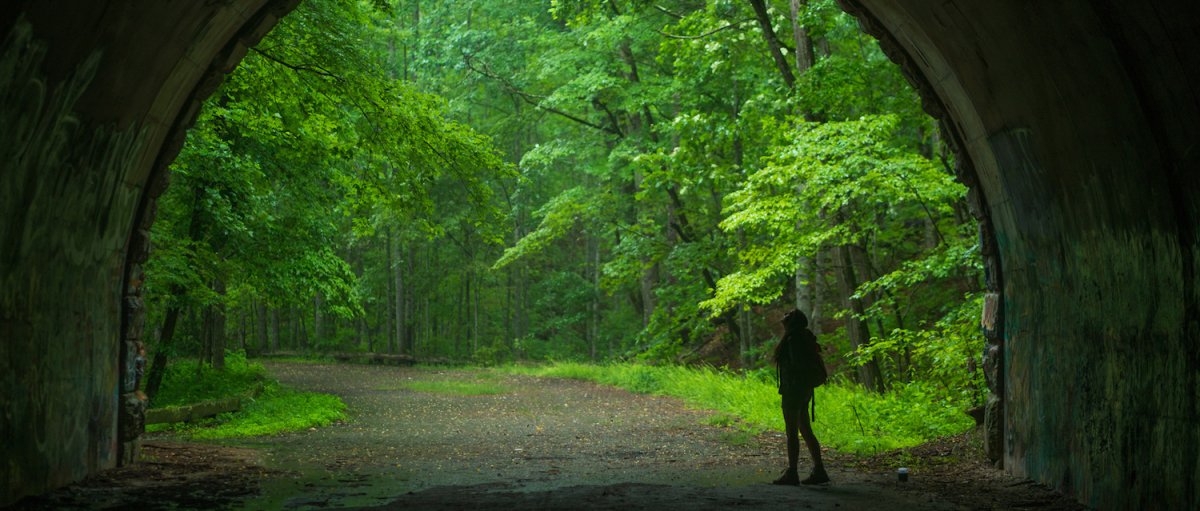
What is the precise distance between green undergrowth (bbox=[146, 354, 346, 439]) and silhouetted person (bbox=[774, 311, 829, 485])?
25.5 feet

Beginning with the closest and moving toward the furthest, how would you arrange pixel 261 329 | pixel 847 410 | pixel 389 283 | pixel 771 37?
pixel 847 410 → pixel 771 37 → pixel 261 329 → pixel 389 283

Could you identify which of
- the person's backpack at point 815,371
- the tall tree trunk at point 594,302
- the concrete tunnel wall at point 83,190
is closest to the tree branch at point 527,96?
the tall tree trunk at point 594,302

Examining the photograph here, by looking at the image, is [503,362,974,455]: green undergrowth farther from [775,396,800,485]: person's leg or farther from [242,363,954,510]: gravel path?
[775,396,800,485]: person's leg

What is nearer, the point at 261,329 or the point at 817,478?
the point at 817,478

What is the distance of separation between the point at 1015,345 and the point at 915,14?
2.96 meters

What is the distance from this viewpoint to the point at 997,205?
838 centimetres

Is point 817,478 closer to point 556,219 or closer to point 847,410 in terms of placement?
point 847,410

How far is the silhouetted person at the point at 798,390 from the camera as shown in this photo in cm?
874

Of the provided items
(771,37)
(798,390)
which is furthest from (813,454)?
(771,37)

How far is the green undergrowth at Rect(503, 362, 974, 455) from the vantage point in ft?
37.6

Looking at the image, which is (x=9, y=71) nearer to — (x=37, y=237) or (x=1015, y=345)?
(x=37, y=237)

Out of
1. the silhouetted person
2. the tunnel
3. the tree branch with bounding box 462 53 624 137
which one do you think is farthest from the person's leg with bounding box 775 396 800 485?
the tree branch with bounding box 462 53 624 137

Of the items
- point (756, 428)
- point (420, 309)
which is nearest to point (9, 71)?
point (756, 428)

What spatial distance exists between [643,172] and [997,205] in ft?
45.2
